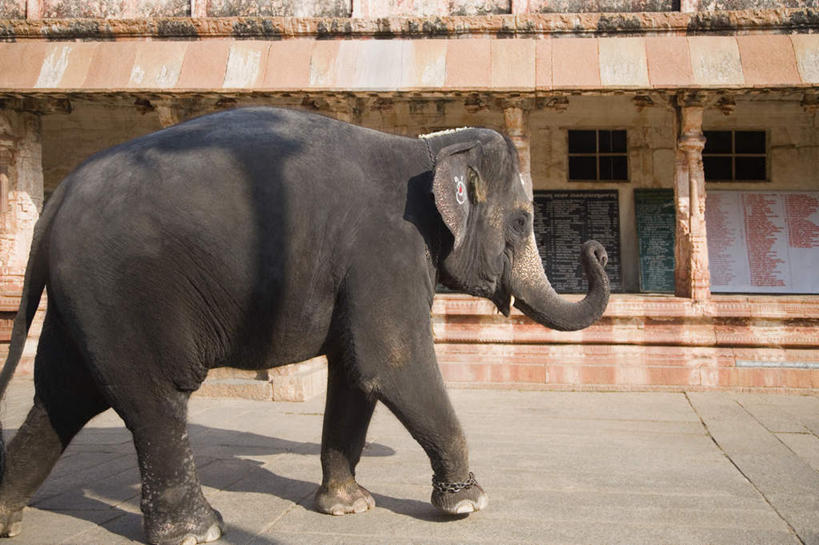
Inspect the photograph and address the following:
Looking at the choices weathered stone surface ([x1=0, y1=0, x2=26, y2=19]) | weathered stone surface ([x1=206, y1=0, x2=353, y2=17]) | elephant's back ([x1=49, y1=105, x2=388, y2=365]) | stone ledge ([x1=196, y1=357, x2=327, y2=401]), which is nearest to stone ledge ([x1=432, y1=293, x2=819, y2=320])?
stone ledge ([x1=196, y1=357, x2=327, y2=401])

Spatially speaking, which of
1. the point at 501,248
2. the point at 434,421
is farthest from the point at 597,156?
the point at 434,421

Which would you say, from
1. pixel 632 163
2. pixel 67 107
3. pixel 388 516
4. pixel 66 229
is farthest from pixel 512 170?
pixel 632 163

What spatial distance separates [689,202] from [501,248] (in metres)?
6.06

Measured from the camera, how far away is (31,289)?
360 cm

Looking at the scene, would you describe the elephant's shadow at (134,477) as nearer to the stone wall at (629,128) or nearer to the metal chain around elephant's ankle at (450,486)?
the metal chain around elephant's ankle at (450,486)

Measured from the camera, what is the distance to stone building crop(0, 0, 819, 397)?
881 centimetres

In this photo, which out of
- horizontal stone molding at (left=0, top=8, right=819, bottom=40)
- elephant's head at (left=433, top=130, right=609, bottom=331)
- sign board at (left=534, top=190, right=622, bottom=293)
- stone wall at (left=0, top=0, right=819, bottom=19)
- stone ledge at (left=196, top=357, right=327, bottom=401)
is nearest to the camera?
elephant's head at (left=433, top=130, right=609, bottom=331)

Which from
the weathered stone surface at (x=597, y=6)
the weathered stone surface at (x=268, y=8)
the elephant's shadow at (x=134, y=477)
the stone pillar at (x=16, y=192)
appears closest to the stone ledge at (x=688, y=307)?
the elephant's shadow at (x=134, y=477)

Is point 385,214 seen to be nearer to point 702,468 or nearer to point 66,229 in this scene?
point 66,229

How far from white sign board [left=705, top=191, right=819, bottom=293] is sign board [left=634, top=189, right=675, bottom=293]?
1.80ft

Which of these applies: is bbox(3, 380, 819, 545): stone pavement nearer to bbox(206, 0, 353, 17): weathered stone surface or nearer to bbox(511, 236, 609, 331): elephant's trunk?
bbox(511, 236, 609, 331): elephant's trunk

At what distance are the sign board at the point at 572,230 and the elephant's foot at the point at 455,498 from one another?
843 centimetres

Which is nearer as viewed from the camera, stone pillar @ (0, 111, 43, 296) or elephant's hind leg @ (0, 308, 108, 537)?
elephant's hind leg @ (0, 308, 108, 537)

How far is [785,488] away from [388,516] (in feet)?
7.22
